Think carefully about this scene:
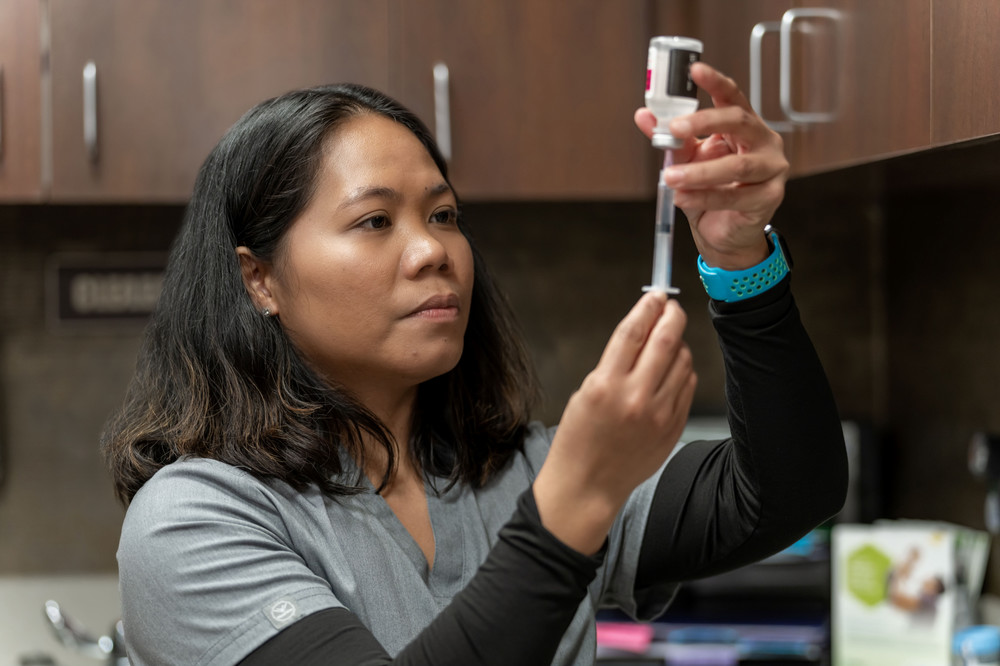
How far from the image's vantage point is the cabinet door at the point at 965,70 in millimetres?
971

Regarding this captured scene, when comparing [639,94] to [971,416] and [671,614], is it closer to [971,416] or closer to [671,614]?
[971,416]

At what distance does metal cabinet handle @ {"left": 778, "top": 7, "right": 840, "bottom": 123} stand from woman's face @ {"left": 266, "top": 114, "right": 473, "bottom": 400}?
1.96 ft

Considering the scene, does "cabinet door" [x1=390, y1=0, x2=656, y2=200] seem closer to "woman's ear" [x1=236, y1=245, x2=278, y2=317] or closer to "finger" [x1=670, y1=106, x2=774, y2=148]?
"woman's ear" [x1=236, y1=245, x2=278, y2=317]

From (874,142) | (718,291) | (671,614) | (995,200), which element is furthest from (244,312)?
(995,200)

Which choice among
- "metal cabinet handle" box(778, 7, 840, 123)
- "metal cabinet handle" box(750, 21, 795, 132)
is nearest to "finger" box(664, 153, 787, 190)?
"metal cabinet handle" box(778, 7, 840, 123)

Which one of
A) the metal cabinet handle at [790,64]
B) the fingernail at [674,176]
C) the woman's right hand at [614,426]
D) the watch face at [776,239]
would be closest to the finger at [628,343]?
the woman's right hand at [614,426]

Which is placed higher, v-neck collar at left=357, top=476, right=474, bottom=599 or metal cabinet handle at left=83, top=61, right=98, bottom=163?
metal cabinet handle at left=83, top=61, right=98, bottom=163

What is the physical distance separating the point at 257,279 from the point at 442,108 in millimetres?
762

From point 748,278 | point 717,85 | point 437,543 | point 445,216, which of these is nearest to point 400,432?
point 437,543

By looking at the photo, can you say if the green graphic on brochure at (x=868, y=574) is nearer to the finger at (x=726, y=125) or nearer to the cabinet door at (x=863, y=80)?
the cabinet door at (x=863, y=80)

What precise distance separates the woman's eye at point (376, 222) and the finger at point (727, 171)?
35 centimetres

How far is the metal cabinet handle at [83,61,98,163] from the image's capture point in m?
1.75

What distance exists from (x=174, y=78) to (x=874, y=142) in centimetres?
114

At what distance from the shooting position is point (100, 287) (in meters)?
2.13
